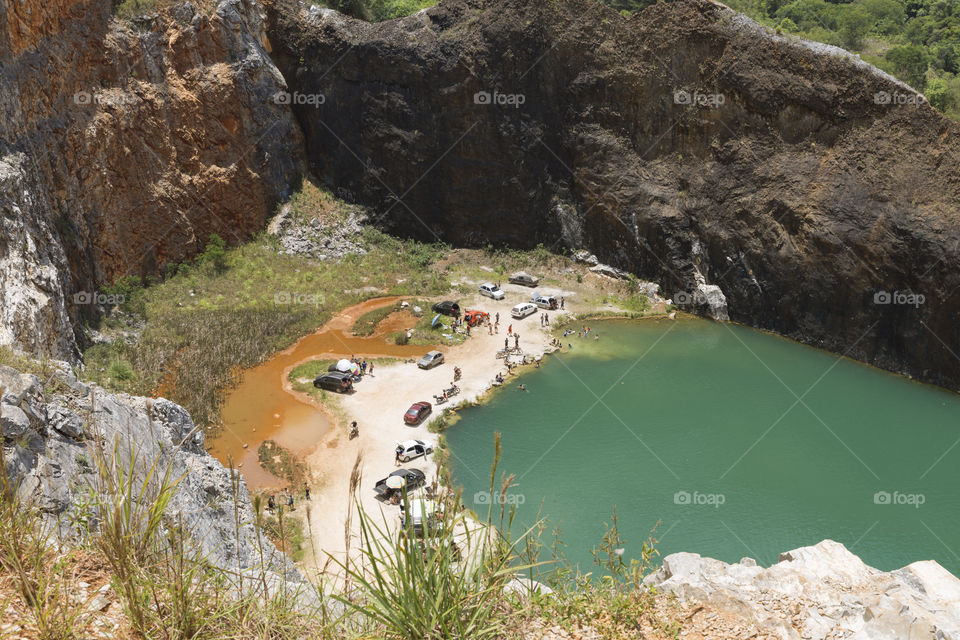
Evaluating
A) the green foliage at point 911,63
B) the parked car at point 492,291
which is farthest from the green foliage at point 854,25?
the parked car at point 492,291

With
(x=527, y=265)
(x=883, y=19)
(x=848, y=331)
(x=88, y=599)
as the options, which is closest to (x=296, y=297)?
(x=527, y=265)

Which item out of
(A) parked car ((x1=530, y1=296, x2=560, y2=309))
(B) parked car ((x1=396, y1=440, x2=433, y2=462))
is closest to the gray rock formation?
(B) parked car ((x1=396, y1=440, x2=433, y2=462))

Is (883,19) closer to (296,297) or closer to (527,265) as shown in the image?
(527,265)

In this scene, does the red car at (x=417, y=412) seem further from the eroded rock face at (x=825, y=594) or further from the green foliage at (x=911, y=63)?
the green foliage at (x=911, y=63)

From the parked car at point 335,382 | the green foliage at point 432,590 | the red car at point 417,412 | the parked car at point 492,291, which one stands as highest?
the green foliage at point 432,590

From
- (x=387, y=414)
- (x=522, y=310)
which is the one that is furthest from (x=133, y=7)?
(x=522, y=310)

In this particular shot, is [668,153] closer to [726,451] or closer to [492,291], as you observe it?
[492,291]
